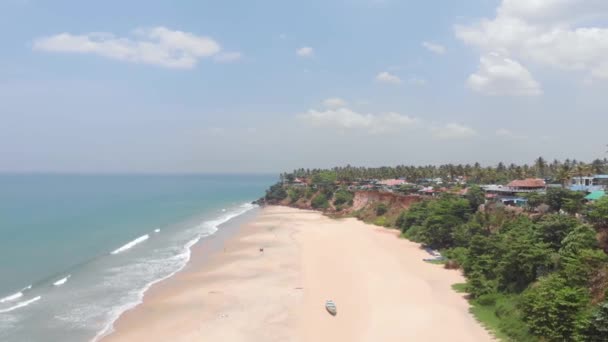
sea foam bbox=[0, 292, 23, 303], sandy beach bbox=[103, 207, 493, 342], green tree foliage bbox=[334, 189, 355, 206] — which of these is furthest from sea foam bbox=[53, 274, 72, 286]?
green tree foliage bbox=[334, 189, 355, 206]

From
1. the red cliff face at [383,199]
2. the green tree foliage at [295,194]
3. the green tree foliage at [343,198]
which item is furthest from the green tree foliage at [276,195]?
the red cliff face at [383,199]

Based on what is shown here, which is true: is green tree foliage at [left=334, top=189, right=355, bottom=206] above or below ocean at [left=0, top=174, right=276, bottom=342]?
above

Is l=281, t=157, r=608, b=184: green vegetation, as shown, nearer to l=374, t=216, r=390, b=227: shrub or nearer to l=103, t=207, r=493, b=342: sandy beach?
l=374, t=216, r=390, b=227: shrub

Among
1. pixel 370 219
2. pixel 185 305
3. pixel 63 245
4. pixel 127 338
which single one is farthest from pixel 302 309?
pixel 370 219

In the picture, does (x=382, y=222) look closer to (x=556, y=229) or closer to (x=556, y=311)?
(x=556, y=229)

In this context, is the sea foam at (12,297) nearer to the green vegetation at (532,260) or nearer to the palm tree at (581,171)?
the green vegetation at (532,260)

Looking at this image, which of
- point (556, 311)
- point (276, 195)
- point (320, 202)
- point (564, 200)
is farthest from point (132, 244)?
point (276, 195)
